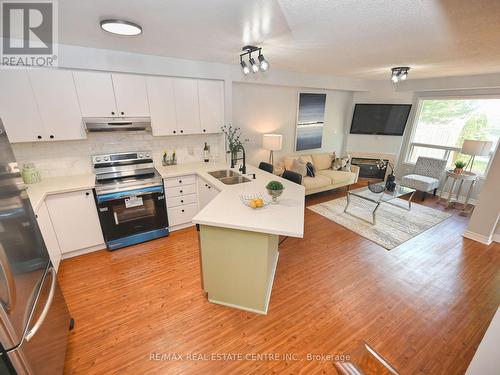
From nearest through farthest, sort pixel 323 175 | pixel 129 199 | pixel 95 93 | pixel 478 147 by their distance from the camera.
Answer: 1. pixel 95 93
2. pixel 129 199
3. pixel 478 147
4. pixel 323 175

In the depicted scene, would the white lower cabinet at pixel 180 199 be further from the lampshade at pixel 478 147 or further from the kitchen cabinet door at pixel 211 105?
the lampshade at pixel 478 147

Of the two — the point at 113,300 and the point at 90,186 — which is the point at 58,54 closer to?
the point at 90,186

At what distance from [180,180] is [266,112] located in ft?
7.73

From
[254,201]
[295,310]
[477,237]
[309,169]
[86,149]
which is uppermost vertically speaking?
[86,149]

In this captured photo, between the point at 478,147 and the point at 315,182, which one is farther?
the point at 315,182

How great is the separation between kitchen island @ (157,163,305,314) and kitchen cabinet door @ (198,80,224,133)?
65.0 inches

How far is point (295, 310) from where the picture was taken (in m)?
2.10

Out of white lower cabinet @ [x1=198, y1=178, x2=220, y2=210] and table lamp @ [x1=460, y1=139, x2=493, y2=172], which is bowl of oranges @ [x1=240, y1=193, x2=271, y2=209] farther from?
table lamp @ [x1=460, y1=139, x2=493, y2=172]

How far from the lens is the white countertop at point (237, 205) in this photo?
1745mm

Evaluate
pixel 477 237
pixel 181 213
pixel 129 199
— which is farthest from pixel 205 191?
pixel 477 237

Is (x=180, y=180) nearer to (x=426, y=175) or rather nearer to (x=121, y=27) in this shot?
(x=121, y=27)

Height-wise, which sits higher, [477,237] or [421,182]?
[421,182]

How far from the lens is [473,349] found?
Result: 1770 millimetres

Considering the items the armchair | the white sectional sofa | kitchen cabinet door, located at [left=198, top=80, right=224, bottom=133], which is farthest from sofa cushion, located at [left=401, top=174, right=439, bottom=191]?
kitchen cabinet door, located at [left=198, top=80, right=224, bottom=133]
